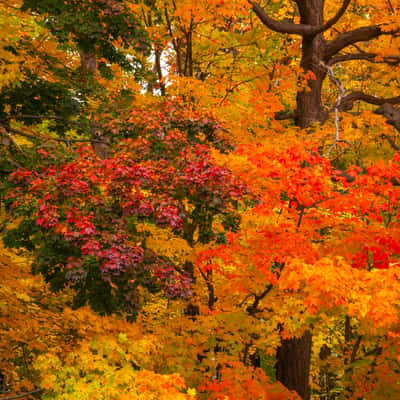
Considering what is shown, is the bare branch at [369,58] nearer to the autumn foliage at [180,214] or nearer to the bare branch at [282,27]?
the autumn foliage at [180,214]

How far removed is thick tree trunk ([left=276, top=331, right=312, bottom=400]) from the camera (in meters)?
11.6

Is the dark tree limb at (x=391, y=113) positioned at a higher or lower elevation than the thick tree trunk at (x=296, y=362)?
higher

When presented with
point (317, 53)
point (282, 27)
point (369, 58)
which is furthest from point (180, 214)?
point (369, 58)

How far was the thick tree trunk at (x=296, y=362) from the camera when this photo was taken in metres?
11.6

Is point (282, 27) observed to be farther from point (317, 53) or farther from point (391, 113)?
point (391, 113)

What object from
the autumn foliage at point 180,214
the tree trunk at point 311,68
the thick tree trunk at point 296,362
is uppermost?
the tree trunk at point 311,68

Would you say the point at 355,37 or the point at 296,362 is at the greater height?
the point at 355,37

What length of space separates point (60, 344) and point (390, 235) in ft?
20.4

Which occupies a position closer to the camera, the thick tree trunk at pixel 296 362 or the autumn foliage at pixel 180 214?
the autumn foliage at pixel 180 214

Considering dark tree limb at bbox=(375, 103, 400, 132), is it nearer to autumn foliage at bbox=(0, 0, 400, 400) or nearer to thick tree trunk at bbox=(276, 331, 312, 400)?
autumn foliage at bbox=(0, 0, 400, 400)

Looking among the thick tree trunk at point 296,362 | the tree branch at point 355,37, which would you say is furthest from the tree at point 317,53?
the thick tree trunk at point 296,362

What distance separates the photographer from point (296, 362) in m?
11.6

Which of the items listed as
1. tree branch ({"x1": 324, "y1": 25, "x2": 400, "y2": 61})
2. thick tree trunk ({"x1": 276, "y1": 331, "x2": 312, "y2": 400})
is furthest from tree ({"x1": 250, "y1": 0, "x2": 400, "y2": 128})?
thick tree trunk ({"x1": 276, "y1": 331, "x2": 312, "y2": 400})

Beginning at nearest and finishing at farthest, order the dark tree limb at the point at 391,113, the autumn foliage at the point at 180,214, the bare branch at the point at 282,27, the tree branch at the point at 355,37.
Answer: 1. the autumn foliage at the point at 180,214
2. the bare branch at the point at 282,27
3. the dark tree limb at the point at 391,113
4. the tree branch at the point at 355,37
